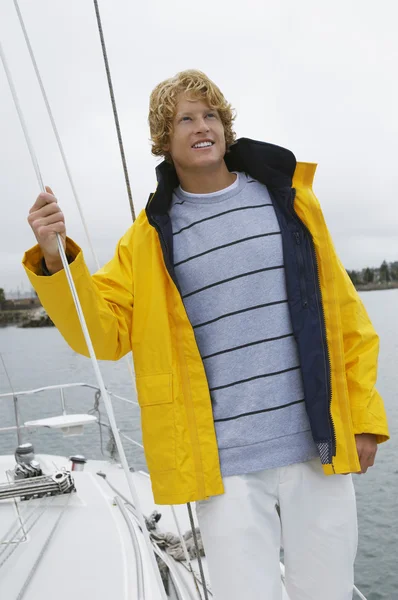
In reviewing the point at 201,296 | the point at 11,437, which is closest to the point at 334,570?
the point at 201,296

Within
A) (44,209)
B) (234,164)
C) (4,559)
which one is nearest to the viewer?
(44,209)

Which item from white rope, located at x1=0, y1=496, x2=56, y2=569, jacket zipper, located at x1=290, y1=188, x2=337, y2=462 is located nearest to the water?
white rope, located at x1=0, y1=496, x2=56, y2=569

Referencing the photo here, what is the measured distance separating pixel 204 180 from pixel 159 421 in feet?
2.20

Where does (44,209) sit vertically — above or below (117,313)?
above

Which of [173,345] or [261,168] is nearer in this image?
[173,345]

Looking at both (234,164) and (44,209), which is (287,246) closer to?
(234,164)

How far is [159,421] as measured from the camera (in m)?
1.47

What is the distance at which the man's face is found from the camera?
157 cm

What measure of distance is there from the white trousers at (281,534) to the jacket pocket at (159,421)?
0.16m

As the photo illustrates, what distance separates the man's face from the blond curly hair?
17 mm

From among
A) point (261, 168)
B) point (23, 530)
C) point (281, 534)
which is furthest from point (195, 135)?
point (23, 530)

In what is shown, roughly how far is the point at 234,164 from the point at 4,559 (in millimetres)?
1806

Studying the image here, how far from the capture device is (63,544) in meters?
2.48

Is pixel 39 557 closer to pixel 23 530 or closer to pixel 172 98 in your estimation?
pixel 23 530
